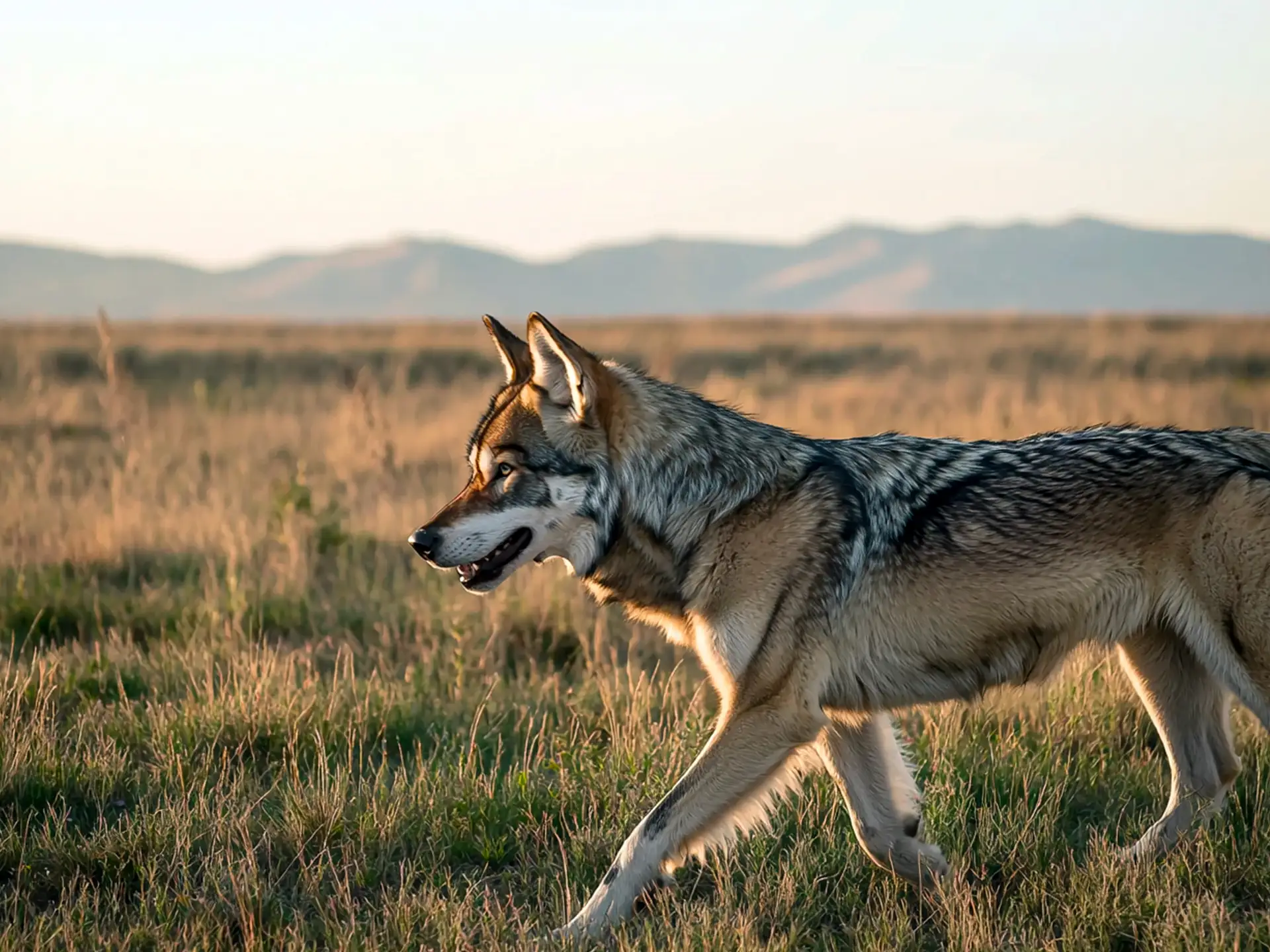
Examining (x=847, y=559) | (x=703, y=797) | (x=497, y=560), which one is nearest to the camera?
(x=703, y=797)

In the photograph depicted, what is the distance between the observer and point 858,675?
3805 mm

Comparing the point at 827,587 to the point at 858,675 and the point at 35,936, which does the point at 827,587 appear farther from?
the point at 35,936

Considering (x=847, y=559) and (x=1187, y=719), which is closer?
(x=847, y=559)

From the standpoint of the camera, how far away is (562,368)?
4012 millimetres

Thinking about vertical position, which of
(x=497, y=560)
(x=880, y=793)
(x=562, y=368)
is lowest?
(x=880, y=793)

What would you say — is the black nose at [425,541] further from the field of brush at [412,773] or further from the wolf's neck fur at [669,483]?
the field of brush at [412,773]

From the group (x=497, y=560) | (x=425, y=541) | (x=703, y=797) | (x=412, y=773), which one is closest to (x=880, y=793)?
(x=703, y=797)

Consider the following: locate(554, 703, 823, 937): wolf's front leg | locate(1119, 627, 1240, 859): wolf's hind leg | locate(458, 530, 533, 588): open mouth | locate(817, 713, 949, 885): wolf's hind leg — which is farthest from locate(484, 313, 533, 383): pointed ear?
locate(1119, 627, 1240, 859): wolf's hind leg

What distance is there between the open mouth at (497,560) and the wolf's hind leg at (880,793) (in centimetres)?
119

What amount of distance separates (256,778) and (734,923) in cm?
221

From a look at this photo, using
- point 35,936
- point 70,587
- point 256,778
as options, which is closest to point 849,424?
point 70,587

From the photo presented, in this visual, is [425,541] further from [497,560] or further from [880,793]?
[880,793]

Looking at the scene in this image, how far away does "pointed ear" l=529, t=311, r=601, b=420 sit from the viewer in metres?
3.91

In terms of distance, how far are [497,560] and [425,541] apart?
0.26m
